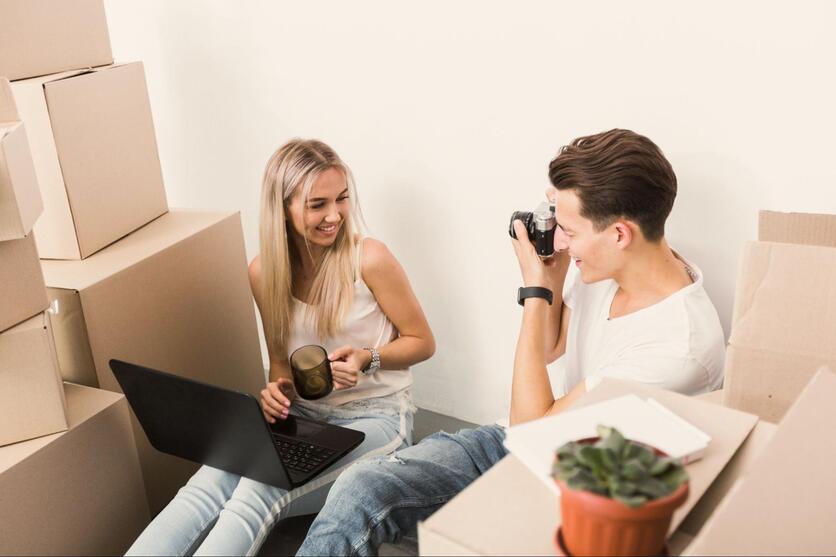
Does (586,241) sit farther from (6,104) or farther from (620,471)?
(6,104)

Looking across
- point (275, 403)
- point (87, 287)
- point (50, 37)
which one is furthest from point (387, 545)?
point (50, 37)

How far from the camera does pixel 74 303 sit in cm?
143

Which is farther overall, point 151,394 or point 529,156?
point 529,156

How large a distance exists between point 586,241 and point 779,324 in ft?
Result: 1.28

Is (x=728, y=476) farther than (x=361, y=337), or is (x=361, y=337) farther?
(x=361, y=337)

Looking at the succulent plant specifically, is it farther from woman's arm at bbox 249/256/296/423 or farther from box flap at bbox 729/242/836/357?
woman's arm at bbox 249/256/296/423

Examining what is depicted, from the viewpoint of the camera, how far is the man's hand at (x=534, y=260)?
139 centimetres

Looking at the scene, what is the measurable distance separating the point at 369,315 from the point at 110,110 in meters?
0.65

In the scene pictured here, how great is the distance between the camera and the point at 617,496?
595 mm

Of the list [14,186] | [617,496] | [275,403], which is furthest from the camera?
[275,403]

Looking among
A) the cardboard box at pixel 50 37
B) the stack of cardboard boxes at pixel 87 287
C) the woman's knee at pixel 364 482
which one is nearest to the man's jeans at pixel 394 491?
the woman's knee at pixel 364 482

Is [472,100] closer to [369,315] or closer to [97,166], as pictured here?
[369,315]

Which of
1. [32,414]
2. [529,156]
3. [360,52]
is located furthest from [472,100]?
[32,414]

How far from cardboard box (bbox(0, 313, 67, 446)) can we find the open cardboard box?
100 cm
